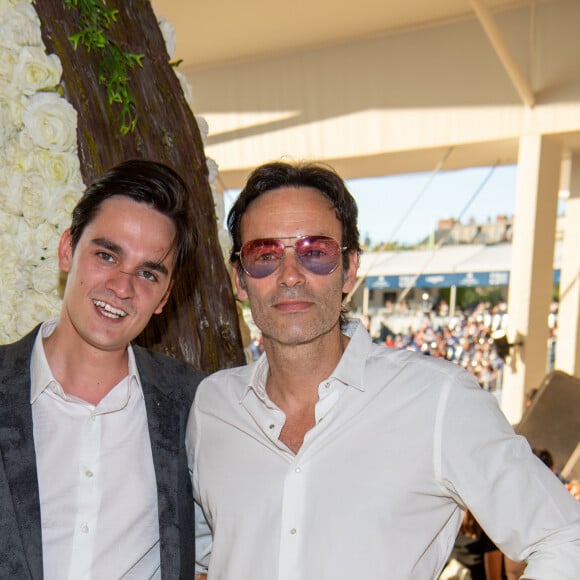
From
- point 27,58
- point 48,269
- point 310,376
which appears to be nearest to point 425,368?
point 310,376

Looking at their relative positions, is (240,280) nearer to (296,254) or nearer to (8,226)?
(296,254)

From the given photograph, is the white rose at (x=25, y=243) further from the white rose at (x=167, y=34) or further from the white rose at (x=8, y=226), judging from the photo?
the white rose at (x=167, y=34)

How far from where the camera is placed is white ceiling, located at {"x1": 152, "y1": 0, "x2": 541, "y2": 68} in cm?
903

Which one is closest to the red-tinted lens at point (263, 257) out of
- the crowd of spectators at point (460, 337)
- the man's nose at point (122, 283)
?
the man's nose at point (122, 283)

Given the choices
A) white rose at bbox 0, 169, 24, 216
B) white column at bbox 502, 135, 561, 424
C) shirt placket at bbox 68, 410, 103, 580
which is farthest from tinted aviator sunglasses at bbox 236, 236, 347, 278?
white column at bbox 502, 135, 561, 424

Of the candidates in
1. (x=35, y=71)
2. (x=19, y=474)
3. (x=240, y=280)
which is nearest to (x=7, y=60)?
(x=35, y=71)

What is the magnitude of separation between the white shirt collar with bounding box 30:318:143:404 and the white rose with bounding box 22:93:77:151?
508 mm

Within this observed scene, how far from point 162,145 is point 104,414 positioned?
917mm

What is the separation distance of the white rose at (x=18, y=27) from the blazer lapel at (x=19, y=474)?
0.89m

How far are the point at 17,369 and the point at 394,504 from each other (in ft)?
2.68

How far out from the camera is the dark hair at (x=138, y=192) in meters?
1.67

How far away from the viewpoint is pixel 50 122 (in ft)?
6.31

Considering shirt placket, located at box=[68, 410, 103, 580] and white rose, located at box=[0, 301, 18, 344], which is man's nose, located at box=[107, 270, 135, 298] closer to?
shirt placket, located at box=[68, 410, 103, 580]

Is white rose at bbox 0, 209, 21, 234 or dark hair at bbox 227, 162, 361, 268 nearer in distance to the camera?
dark hair at bbox 227, 162, 361, 268
